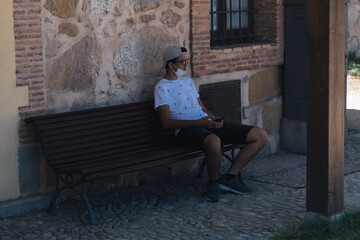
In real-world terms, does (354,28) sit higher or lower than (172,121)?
higher

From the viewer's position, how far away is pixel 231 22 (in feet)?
28.9

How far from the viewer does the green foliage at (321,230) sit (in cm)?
589

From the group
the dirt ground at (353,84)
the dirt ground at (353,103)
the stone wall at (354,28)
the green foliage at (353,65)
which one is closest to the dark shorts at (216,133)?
the dirt ground at (353,103)

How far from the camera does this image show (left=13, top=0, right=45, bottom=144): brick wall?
6.37 meters

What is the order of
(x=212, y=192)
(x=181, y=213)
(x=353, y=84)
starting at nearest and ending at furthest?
1. (x=181, y=213)
2. (x=212, y=192)
3. (x=353, y=84)

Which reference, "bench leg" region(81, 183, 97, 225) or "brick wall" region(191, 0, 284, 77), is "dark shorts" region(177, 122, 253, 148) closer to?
"brick wall" region(191, 0, 284, 77)

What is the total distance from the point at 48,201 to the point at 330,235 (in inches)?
90.3

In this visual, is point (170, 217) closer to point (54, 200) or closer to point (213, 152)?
point (213, 152)

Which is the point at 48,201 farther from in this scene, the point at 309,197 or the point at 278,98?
the point at 278,98

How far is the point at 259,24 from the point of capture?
29.6 ft

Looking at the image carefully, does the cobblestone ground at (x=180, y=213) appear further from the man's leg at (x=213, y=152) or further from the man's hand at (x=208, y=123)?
the man's hand at (x=208, y=123)

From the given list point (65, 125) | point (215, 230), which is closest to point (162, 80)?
point (65, 125)

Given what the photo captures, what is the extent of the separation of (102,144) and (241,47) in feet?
7.55

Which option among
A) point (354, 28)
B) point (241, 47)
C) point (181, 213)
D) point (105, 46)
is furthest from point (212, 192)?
point (354, 28)
